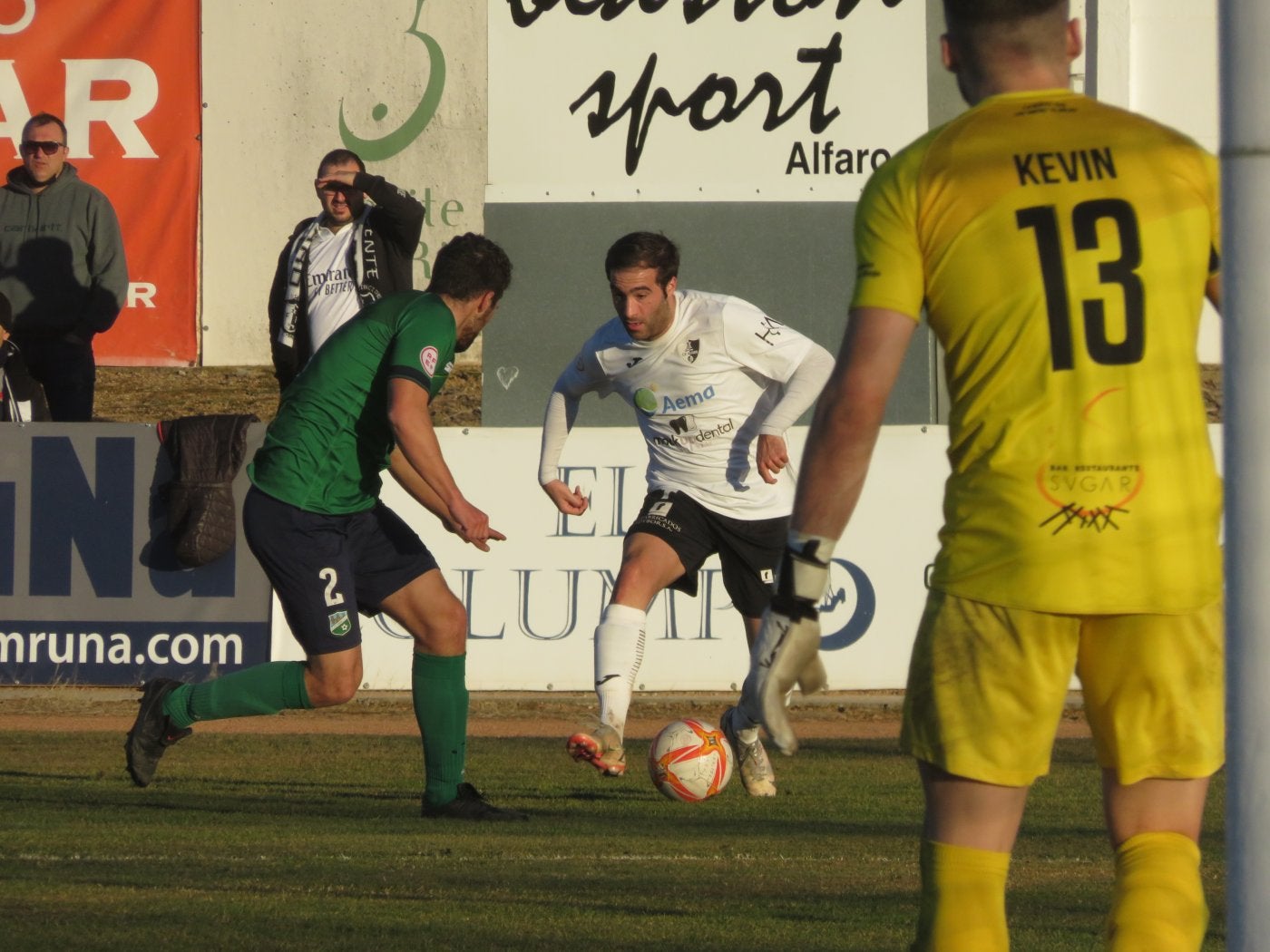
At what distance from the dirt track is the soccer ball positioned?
2825 millimetres

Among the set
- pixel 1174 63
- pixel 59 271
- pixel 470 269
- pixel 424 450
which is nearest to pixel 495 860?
pixel 424 450

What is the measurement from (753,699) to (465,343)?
4378 mm

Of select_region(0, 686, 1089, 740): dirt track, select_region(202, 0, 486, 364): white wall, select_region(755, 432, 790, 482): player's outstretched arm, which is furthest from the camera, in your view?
select_region(202, 0, 486, 364): white wall

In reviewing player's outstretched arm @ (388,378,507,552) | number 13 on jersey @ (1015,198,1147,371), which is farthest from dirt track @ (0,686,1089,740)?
number 13 on jersey @ (1015,198,1147,371)

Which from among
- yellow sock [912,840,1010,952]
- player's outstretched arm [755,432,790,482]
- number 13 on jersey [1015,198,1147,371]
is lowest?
yellow sock [912,840,1010,952]

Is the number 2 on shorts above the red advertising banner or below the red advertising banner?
below

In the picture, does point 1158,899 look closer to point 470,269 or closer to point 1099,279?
point 1099,279

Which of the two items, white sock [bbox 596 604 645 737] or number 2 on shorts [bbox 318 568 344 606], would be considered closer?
number 2 on shorts [bbox 318 568 344 606]

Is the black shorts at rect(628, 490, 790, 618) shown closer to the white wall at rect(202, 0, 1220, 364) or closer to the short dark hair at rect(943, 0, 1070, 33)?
the short dark hair at rect(943, 0, 1070, 33)

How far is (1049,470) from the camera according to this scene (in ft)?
10.9

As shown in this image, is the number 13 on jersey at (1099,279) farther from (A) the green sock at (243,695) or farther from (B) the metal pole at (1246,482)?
(A) the green sock at (243,695)

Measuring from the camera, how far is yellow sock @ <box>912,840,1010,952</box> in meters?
3.27

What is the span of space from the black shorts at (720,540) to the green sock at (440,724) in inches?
45.9

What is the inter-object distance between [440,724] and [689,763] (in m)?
0.94
